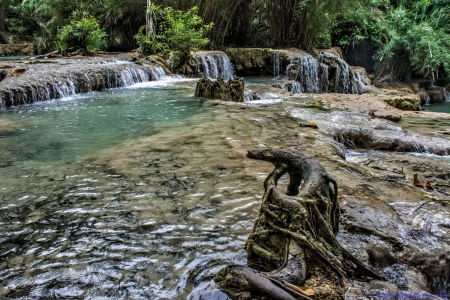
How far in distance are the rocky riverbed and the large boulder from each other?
11.8ft

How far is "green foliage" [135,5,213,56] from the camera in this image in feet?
44.5

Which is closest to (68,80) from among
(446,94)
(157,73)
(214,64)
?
(157,73)

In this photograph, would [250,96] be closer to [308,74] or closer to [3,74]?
[308,74]

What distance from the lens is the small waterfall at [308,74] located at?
1457 cm

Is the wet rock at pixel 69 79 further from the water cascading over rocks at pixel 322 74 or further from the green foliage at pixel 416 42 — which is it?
the green foliage at pixel 416 42

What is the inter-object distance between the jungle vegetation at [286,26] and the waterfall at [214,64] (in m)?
0.71

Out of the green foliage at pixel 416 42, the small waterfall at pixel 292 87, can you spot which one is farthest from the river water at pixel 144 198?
the green foliage at pixel 416 42

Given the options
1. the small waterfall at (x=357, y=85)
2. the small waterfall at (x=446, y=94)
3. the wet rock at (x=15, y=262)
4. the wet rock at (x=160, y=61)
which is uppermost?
the wet rock at (x=160, y=61)

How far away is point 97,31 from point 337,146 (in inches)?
500

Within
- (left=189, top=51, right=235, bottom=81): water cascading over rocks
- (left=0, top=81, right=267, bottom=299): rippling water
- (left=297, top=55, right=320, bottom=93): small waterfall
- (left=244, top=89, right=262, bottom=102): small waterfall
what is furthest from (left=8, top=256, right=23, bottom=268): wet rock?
(left=297, top=55, right=320, bottom=93): small waterfall

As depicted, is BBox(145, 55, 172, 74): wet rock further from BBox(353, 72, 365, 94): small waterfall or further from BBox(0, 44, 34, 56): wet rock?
BBox(0, 44, 34, 56): wet rock

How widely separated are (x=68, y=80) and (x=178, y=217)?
28.1ft

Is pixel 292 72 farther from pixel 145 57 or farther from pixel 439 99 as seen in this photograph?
pixel 439 99

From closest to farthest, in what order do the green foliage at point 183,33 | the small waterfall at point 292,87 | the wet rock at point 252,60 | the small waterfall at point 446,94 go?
the small waterfall at point 292,87, the green foliage at point 183,33, the wet rock at point 252,60, the small waterfall at point 446,94
